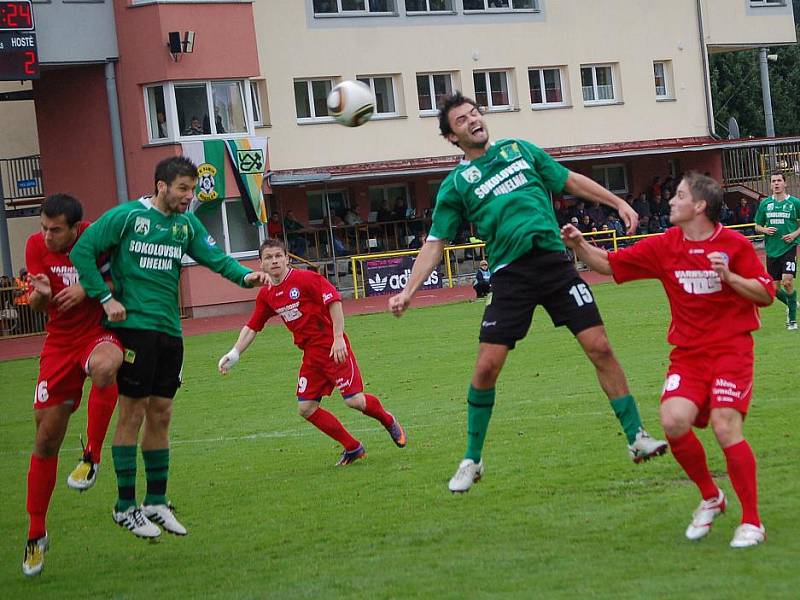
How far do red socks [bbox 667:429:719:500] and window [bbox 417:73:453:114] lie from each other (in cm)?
3437

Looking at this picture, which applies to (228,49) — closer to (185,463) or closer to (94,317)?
(185,463)

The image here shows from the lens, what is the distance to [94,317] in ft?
26.9

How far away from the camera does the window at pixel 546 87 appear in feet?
141

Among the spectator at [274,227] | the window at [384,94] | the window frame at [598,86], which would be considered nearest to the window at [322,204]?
the spectator at [274,227]

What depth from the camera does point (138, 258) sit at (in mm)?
8062

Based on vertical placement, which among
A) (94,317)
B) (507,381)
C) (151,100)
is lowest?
(507,381)

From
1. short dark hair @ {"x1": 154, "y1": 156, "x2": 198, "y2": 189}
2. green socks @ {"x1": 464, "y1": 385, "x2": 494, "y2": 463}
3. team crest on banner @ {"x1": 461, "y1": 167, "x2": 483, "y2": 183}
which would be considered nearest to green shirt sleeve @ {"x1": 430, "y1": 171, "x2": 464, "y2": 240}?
team crest on banner @ {"x1": 461, "y1": 167, "x2": 483, "y2": 183}

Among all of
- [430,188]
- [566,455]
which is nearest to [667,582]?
[566,455]

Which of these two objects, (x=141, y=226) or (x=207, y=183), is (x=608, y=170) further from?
(x=141, y=226)

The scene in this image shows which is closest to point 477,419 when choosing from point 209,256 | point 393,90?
point 209,256

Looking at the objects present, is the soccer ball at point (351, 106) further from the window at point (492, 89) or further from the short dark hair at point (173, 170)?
the window at point (492, 89)

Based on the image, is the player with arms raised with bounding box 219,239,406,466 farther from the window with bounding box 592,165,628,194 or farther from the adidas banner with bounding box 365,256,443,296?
the window with bounding box 592,165,628,194

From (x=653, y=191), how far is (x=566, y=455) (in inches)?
1374

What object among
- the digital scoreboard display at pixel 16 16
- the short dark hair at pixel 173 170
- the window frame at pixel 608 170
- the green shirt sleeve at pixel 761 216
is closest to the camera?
the short dark hair at pixel 173 170
